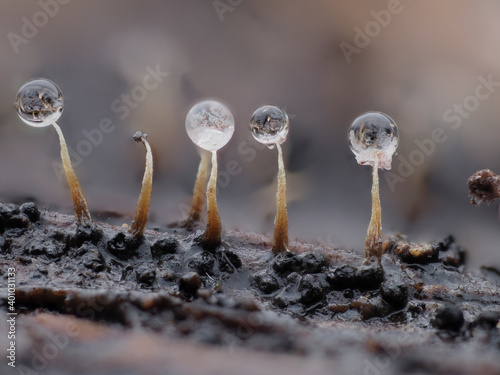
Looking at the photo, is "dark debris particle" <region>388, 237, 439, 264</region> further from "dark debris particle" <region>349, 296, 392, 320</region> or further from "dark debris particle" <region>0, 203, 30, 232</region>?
"dark debris particle" <region>0, 203, 30, 232</region>

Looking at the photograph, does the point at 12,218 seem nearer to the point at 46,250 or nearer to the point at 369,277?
the point at 46,250

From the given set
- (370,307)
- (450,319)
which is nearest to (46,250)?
(370,307)

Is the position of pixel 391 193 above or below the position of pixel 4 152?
above

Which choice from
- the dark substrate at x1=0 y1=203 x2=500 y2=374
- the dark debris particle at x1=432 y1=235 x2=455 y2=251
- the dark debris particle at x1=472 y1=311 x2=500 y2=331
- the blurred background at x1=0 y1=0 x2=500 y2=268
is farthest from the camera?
the blurred background at x1=0 y1=0 x2=500 y2=268

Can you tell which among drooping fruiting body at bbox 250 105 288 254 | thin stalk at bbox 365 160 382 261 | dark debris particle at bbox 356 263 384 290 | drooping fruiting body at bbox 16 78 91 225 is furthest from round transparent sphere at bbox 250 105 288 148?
drooping fruiting body at bbox 16 78 91 225

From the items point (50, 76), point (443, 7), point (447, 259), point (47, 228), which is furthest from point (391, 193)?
point (50, 76)

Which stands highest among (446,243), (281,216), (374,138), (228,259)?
(374,138)

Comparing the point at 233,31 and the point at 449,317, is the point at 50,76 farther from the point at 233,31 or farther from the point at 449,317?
the point at 449,317
